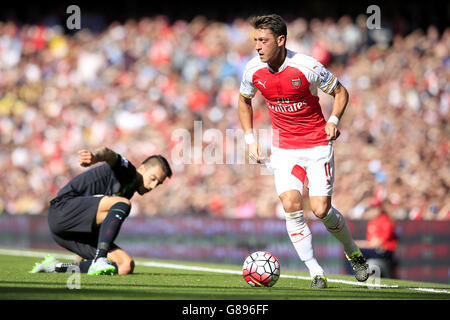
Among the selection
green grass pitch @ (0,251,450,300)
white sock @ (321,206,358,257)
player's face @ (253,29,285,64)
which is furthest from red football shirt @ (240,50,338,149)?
green grass pitch @ (0,251,450,300)

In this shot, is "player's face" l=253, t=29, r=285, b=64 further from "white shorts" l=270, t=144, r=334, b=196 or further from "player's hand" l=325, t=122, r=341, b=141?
"white shorts" l=270, t=144, r=334, b=196

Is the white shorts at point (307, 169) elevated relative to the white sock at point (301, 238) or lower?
elevated

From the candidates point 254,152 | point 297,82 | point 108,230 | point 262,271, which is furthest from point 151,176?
point 297,82

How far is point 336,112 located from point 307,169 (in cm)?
62

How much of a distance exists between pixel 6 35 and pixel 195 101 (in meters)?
6.73

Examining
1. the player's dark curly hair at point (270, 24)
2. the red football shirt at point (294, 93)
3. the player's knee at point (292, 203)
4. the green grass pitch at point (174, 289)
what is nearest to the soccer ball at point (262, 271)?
the green grass pitch at point (174, 289)

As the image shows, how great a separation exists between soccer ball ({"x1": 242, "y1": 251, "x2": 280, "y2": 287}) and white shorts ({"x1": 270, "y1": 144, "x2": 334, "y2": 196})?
2.19ft

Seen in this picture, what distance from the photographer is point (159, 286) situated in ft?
20.9

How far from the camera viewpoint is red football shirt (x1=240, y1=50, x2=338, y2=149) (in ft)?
22.4

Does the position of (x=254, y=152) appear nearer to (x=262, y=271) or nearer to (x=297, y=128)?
(x=297, y=128)

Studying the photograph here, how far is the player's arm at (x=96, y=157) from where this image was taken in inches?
263

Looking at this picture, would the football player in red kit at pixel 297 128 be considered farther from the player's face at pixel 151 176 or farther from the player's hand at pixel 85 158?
the player's hand at pixel 85 158
